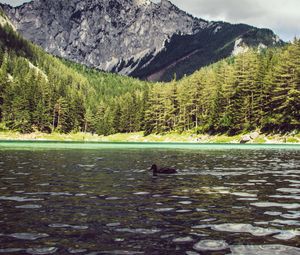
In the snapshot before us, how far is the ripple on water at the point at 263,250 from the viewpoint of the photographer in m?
8.04

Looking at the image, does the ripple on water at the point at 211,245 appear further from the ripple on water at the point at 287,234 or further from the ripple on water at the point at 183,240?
the ripple on water at the point at 287,234

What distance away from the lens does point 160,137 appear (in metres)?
135

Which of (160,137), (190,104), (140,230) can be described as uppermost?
(190,104)

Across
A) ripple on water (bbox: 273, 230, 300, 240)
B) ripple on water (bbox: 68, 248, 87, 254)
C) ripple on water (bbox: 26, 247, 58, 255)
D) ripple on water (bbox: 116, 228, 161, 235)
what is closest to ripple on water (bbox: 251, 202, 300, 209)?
ripple on water (bbox: 273, 230, 300, 240)

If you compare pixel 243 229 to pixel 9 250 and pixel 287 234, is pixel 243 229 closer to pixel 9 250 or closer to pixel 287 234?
pixel 287 234

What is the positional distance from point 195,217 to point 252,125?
10010 centimetres

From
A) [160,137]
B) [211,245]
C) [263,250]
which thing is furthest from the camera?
[160,137]

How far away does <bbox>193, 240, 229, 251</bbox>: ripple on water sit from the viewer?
332 inches

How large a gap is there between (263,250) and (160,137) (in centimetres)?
12640

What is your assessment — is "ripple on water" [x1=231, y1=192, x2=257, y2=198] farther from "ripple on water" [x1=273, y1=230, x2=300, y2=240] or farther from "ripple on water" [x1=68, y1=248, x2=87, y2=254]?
"ripple on water" [x1=68, y1=248, x2=87, y2=254]

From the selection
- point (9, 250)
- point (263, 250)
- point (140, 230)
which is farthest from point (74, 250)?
point (263, 250)

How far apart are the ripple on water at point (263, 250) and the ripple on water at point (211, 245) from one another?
24 cm

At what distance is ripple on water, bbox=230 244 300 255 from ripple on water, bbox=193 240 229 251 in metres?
0.24

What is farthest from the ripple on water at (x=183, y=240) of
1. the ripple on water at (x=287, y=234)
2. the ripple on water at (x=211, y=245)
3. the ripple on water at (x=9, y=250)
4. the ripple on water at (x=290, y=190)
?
the ripple on water at (x=290, y=190)
